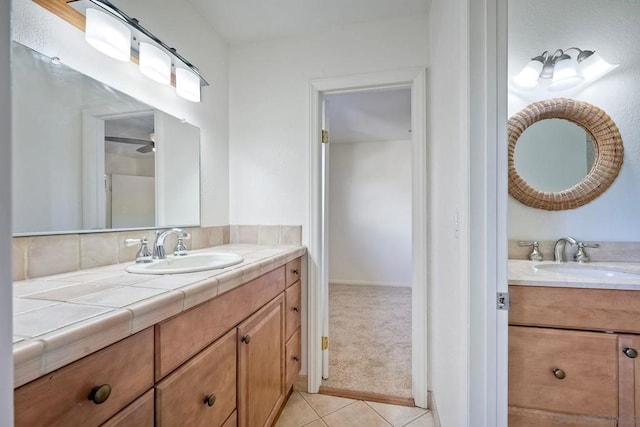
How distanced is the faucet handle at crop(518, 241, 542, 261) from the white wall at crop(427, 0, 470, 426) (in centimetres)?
45

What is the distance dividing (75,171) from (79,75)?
0.36m

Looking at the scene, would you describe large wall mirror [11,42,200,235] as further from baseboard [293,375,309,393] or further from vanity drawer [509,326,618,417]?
vanity drawer [509,326,618,417]

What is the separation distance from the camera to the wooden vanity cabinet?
38.2 inches

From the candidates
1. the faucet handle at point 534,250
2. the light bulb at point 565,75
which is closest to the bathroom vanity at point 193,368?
the faucet handle at point 534,250

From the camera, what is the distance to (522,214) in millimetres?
1483

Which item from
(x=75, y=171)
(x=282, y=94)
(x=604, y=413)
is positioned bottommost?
(x=604, y=413)

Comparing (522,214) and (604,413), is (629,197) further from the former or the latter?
(604,413)

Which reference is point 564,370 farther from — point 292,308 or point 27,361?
point 27,361

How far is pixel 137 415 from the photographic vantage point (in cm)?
62

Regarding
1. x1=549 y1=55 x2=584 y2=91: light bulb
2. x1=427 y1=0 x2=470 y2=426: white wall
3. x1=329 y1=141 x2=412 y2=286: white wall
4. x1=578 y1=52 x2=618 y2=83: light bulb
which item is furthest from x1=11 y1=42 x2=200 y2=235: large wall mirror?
x1=329 y1=141 x2=412 y2=286: white wall

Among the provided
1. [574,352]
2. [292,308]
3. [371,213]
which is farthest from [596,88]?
[371,213]

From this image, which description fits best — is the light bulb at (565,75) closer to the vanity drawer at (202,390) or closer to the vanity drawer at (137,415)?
the vanity drawer at (202,390)

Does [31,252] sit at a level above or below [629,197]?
below

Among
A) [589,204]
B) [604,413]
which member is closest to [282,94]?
[589,204]
